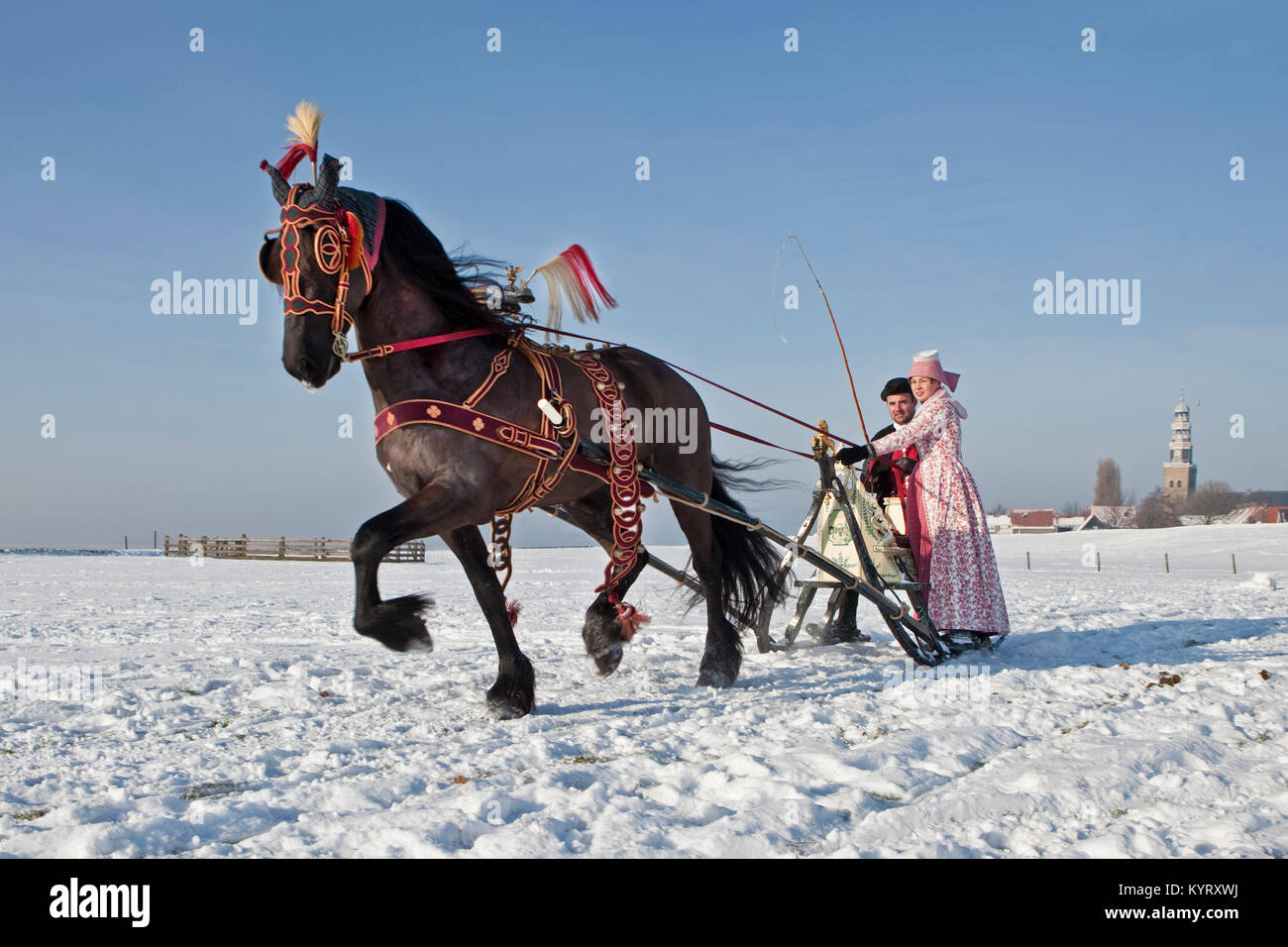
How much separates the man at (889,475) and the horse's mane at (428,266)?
3505 millimetres

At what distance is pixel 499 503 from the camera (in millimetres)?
4621

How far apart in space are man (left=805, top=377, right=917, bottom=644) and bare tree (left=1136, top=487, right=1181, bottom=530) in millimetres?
80109

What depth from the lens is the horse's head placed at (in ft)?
13.6

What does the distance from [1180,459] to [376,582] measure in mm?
153374

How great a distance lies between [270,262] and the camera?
425cm

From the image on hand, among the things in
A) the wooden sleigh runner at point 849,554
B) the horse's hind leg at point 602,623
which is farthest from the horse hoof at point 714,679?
the wooden sleigh runner at point 849,554

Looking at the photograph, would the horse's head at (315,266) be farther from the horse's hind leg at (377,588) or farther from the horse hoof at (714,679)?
the horse hoof at (714,679)

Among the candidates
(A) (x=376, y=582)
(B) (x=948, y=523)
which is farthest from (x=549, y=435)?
(B) (x=948, y=523)

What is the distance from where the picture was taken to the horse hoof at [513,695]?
15.1ft

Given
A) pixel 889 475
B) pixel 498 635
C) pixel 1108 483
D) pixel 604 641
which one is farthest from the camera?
pixel 1108 483

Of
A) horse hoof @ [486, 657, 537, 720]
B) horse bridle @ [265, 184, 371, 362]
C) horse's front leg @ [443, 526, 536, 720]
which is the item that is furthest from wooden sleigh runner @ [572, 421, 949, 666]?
horse bridle @ [265, 184, 371, 362]

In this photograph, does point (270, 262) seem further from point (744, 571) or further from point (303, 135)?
point (744, 571)
